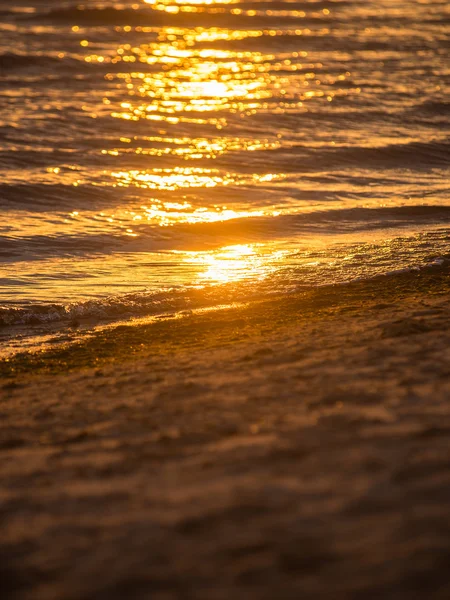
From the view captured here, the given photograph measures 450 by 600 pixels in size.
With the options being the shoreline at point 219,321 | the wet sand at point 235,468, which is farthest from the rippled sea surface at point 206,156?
the wet sand at point 235,468

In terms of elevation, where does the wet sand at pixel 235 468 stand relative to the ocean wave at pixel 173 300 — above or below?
below

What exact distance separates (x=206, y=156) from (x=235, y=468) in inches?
475

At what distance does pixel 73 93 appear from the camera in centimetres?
1950

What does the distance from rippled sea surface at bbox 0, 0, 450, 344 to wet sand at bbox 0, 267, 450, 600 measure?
2203 millimetres

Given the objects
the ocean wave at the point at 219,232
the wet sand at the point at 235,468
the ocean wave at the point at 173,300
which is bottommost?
the wet sand at the point at 235,468

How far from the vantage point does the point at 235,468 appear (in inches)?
147

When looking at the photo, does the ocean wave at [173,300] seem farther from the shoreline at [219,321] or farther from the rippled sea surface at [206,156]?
the shoreline at [219,321]

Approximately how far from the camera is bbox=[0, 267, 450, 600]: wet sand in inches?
118

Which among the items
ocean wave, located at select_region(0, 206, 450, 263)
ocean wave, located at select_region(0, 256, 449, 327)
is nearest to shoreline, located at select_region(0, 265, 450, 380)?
ocean wave, located at select_region(0, 256, 449, 327)

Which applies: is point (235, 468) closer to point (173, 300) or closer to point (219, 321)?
point (219, 321)

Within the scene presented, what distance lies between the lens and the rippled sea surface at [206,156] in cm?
863

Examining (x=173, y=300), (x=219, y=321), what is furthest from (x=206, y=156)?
(x=219, y=321)

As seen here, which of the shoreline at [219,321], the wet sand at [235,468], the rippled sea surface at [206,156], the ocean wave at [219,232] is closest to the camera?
the wet sand at [235,468]

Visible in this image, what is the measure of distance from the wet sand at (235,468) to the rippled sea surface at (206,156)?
2.20m
